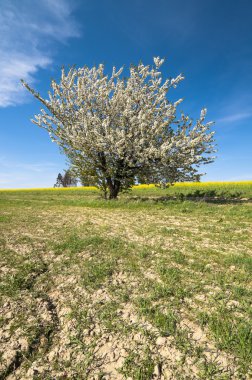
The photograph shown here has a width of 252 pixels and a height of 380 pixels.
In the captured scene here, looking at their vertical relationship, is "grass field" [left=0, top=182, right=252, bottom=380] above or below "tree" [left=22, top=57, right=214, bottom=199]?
below

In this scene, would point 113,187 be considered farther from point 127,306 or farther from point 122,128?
point 127,306

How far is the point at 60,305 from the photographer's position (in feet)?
18.0

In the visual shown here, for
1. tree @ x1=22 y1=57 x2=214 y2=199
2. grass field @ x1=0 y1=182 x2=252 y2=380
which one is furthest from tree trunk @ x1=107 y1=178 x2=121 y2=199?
grass field @ x1=0 y1=182 x2=252 y2=380

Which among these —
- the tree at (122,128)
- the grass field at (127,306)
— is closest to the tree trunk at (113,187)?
the tree at (122,128)

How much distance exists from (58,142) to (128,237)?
50.1ft

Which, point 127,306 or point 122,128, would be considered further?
point 122,128

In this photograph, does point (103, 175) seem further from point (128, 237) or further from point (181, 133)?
point (128, 237)

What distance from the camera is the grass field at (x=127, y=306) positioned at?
394 centimetres

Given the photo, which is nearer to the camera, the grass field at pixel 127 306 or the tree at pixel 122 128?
the grass field at pixel 127 306

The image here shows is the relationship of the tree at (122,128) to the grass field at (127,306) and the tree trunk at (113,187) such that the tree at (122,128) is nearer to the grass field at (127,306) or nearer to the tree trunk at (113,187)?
the tree trunk at (113,187)

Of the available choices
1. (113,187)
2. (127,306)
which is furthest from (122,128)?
(127,306)

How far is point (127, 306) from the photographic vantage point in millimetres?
5293

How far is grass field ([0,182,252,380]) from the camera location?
394 cm

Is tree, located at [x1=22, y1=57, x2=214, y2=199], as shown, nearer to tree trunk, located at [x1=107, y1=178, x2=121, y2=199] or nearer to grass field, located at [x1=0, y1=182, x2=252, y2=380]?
tree trunk, located at [x1=107, y1=178, x2=121, y2=199]
